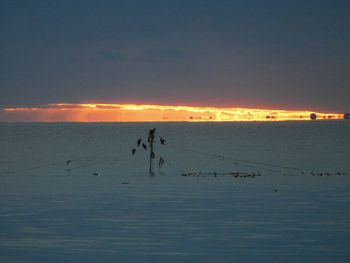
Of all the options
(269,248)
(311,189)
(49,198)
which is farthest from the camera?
(311,189)

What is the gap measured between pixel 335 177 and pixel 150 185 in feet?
58.2

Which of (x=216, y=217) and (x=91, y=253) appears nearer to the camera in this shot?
(x=91, y=253)

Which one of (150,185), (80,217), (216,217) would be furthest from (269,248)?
(150,185)

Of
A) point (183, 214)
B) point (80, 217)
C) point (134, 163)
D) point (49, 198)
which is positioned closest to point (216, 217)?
point (183, 214)

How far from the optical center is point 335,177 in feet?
223

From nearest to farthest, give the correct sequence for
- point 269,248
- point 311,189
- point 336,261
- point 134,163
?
point 336,261
point 269,248
point 311,189
point 134,163

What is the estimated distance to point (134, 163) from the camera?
3939 inches

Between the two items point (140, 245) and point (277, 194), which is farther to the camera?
point (277, 194)

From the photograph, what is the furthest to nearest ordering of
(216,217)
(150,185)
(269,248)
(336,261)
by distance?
(150,185) → (216,217) → (269,248) → (336,261)

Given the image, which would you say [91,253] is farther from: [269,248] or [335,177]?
[335,177]

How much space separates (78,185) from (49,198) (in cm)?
1092

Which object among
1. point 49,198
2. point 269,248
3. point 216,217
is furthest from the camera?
point 49,198

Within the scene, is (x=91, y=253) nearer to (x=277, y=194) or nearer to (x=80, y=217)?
(x=80, y=217)

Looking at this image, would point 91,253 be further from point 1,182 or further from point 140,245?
point 1,182
